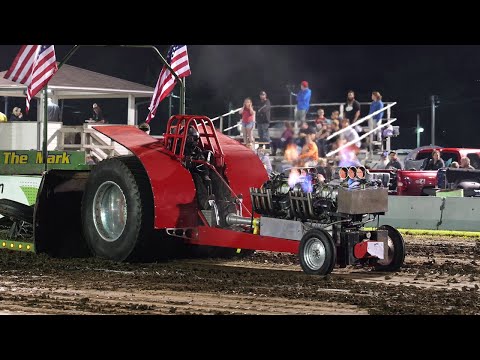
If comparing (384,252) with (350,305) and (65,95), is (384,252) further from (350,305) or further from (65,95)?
(65,95)

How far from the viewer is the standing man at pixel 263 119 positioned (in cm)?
1463

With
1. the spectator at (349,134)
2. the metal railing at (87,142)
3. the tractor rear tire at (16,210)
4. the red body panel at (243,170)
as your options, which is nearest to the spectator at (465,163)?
the spectator at (349,134)

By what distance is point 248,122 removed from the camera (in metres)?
16.0

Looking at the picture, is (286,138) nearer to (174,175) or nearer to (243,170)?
(243,170)

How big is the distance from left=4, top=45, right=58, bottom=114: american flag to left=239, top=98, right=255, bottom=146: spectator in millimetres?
3518

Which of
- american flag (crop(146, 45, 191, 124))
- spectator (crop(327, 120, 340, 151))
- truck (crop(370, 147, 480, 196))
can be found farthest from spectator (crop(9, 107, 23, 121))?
truck (crop(370, 147, 480, 196))

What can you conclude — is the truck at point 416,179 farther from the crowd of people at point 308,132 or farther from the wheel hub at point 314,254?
the wheel hub at point 314,254

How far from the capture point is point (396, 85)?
2414cm

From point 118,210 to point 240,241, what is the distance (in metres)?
1.48

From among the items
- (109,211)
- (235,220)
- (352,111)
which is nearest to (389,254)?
(235,220)

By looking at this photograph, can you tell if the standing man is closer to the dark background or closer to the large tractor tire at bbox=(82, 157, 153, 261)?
the dark background

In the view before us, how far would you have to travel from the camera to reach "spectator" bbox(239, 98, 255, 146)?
607 inches

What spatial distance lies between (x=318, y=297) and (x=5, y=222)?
4730 mm

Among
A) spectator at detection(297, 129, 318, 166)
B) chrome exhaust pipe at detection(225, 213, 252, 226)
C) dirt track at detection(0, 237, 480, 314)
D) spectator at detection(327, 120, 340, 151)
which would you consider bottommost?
dirt track at detection(0, 237, 480, 314)
